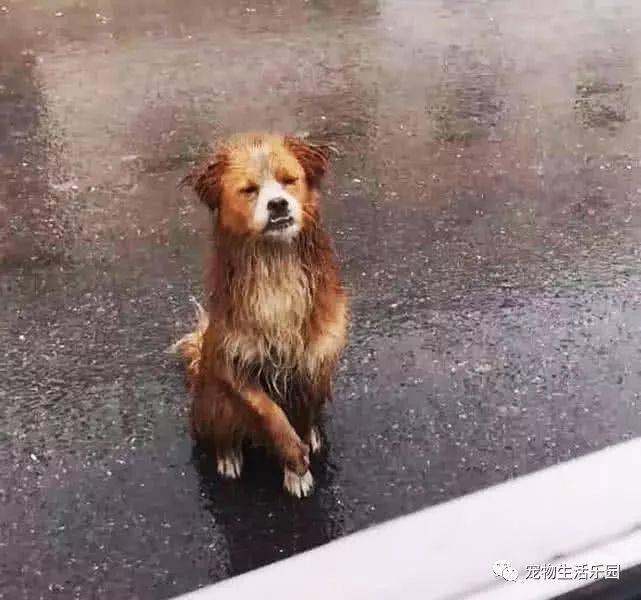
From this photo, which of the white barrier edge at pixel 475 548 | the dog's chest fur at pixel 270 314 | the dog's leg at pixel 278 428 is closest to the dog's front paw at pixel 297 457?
the dog's leg at pixel 278 428

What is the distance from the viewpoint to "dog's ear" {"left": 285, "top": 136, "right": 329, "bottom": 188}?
9.09ft

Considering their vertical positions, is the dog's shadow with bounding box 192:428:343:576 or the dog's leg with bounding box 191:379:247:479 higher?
the dog's leg with bounding box 191:379:247:479

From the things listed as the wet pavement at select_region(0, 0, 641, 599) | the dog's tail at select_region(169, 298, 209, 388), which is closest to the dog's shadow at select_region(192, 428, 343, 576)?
the wet pavement at select_region(0, 0, 641, 599)

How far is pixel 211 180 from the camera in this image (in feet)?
9.05

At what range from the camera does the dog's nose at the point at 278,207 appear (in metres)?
2.64

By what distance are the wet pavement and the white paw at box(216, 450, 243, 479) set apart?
0.04 meters

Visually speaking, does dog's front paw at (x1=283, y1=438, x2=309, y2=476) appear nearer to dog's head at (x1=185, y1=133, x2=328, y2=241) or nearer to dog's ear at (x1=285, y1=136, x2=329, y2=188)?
dog's head at (x1=185, y1=133, x2=328, y2=241)

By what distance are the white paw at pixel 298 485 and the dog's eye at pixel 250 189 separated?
3.00 feet

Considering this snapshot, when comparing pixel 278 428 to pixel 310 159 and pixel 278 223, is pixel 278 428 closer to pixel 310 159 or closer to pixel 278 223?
pixel 278 223

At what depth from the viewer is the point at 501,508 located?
211 cm

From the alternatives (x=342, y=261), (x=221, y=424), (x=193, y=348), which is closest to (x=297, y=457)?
(x=221, y=424)

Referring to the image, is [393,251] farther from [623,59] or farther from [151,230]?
[623,59]

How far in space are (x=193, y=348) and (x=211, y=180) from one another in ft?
2.96

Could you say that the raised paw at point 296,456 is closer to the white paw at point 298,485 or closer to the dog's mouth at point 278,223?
the white paw at point 298,485
